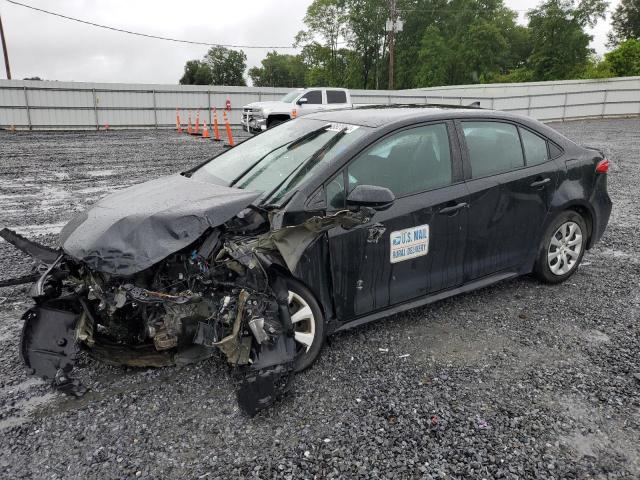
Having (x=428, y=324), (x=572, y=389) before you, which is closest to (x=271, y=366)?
(x=428, y=324)

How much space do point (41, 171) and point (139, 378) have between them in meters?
9.38

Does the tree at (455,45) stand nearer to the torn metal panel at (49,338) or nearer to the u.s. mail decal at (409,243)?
the u.s. mail decal at (409,243)

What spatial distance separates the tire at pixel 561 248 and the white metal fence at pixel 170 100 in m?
13.0

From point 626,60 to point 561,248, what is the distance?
41.4m

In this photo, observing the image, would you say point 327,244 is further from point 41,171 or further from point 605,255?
point 41,171

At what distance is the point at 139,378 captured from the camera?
312 cm

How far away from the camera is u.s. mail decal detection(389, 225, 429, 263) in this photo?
340cm

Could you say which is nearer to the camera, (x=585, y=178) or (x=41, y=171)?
(x=585, y=178)

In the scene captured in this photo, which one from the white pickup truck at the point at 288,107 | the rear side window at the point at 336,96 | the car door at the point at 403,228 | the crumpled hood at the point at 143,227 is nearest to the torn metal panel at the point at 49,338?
the crumpled hood at the point at 143,227

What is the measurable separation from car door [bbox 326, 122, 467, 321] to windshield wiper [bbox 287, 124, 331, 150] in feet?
1.82

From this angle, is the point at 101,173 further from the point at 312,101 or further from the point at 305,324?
the point at 312,101

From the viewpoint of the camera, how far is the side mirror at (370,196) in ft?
9.95

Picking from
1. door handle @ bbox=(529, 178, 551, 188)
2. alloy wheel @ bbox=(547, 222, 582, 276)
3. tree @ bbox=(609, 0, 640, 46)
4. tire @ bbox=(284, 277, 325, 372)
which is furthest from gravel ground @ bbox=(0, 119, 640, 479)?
tree @ bbox=(609, 0, 640, 46)

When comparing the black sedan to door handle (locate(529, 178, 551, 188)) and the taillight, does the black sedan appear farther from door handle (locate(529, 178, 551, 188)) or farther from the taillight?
the taillight
